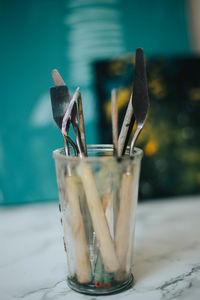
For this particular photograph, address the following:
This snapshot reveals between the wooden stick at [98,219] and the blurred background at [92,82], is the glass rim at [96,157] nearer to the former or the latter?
the wooden stick at [98,219]

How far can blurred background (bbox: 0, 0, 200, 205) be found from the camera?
0.78m

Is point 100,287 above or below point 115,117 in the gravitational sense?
below

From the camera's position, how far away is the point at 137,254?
0.53 metres

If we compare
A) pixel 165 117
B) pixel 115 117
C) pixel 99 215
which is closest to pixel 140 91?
pixel 115 117

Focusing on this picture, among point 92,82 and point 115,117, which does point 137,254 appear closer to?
point 115,117

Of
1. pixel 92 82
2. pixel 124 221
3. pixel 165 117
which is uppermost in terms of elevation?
pixel 92 82

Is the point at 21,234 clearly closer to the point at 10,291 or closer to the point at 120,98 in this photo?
the point at 10,291

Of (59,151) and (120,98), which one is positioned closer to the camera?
(59,151)

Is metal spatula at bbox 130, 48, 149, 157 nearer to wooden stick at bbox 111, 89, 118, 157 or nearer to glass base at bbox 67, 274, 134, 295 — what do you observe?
wooden stick at bbox 111, 89, 118, 157

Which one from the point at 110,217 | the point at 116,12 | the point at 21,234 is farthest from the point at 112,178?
the point at 116,12

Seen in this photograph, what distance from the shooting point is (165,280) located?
0.45m

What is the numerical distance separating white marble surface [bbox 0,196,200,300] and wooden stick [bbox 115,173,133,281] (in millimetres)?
56

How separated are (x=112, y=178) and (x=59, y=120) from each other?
12 cm

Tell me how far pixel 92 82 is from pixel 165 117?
211 mm
